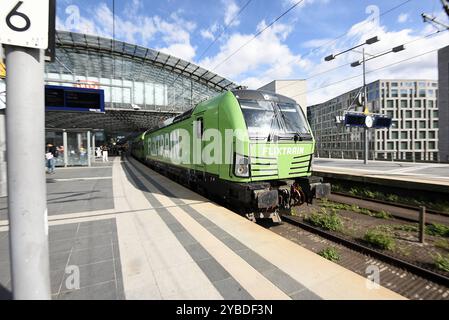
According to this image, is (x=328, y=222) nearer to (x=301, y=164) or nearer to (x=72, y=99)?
(x=301, y=164)

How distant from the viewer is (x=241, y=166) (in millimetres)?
5035

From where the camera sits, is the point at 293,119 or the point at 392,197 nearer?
the point at 293,119

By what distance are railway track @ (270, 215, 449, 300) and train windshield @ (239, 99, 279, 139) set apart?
2511mm

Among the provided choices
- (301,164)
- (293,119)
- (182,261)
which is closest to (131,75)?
(293,119)

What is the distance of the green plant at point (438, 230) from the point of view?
561 centimetres

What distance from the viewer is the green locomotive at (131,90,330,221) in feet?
16.5

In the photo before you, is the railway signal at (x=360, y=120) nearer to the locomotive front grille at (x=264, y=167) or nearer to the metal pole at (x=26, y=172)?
the locomotive front grille at (x=264, y=167)

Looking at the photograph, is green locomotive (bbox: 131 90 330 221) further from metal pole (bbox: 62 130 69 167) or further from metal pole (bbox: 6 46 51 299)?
metal pole (bbox: 62 130 69 167)

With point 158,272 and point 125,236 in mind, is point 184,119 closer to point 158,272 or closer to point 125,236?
point 125,236

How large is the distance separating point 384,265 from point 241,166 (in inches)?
124

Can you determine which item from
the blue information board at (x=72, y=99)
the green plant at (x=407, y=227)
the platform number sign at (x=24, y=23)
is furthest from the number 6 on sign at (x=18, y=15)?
the blue information board at (x=72, y=99)

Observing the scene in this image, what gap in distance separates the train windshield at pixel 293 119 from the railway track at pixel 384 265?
7.94ft

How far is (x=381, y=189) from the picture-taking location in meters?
9.28
